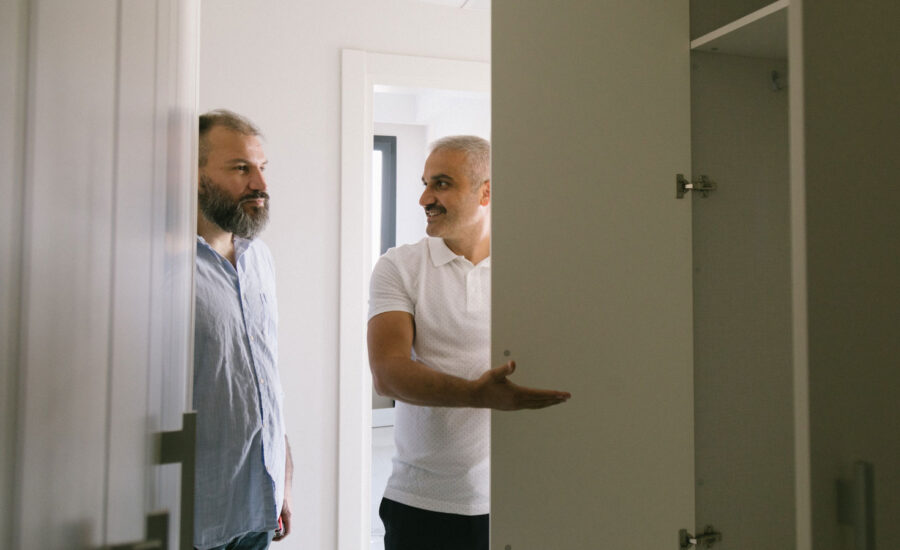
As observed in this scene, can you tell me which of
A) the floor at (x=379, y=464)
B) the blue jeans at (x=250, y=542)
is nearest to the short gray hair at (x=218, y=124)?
the blue jeans at (x=250, y=542)

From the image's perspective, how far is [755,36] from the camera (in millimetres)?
1238

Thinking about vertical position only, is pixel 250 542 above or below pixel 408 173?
below

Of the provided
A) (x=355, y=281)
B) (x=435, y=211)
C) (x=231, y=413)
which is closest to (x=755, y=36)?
(x=435, y=211)

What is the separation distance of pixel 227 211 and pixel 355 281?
746 mm

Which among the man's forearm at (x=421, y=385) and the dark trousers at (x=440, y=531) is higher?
the man's forearm at (x=421, y=385)

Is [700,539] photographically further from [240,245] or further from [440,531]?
[240,245]

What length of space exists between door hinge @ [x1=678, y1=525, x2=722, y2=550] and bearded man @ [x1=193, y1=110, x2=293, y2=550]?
851 mm

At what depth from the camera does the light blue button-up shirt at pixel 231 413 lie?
126 cm

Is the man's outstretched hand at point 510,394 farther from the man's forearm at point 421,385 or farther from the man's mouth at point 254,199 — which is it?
the man's mouth at point 254,199

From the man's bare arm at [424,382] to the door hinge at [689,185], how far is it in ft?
1.63

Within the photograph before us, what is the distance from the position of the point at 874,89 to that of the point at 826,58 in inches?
4.2

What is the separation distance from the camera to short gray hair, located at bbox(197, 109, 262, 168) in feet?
5.06

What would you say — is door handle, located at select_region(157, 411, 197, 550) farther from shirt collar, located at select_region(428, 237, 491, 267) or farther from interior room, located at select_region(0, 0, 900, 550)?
shirt collar, located at select_region(428, 237, 491, 267)

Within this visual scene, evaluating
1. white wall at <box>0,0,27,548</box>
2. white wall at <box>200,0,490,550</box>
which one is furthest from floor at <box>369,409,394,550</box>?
white wall at <box>0,0,27,548</box>
